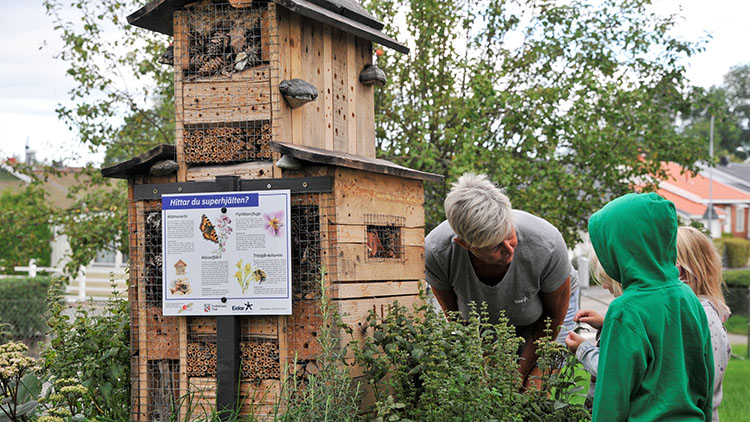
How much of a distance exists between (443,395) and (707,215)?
141ft

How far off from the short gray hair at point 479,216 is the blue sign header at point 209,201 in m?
0.96

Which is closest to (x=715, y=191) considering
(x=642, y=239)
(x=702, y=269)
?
(x=702, y=269)

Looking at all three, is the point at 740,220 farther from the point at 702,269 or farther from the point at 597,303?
the point at 702,269

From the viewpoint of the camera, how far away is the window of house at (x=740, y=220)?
168ft

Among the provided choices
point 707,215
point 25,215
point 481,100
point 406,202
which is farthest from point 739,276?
point 707,215

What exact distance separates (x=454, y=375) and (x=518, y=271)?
0.96 meters

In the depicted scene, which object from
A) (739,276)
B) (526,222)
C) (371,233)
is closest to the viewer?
(371,233)

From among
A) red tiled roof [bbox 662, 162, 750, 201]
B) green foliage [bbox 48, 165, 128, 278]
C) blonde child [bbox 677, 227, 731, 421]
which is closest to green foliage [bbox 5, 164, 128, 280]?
green foliage [bbox 48, 165, 128, 278]

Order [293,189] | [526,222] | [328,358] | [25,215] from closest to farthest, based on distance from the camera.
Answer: [328,358], [293,189], [526,222], [25,215]

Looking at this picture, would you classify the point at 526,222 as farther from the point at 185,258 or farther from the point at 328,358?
the point at 185,258

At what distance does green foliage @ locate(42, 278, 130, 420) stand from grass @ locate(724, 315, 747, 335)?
16755mm

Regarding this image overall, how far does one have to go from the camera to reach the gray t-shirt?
4.05 m

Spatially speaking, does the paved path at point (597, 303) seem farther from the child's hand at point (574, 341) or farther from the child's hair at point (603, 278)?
the child's hand at point (574, 341)

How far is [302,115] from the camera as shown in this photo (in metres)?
3.93
